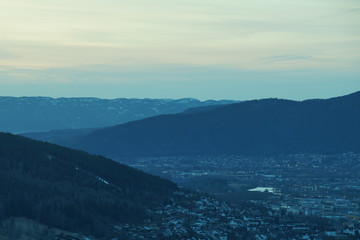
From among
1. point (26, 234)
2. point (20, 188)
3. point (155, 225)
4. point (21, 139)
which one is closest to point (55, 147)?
point (21, 139)

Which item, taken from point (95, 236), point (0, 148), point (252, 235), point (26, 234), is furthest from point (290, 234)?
point (0, 148)

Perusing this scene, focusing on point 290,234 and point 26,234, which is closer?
point 26,234

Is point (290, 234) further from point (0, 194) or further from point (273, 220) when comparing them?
point (0, 194)

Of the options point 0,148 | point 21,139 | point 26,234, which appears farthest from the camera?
point 21,139

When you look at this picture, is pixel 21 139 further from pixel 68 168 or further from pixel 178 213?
pixel 178 213

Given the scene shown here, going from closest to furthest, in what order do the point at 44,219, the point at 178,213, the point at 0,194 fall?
the point at 44,219
the point at 0,194
the point at 178,213

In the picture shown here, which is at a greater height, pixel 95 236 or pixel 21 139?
pixel 21 139
